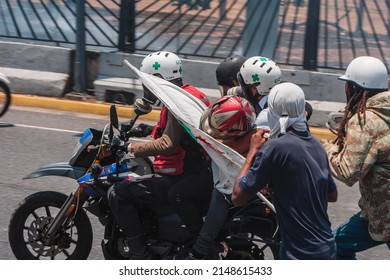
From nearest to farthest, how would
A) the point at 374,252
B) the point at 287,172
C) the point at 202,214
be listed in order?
the point at 287,172 < the point at 202,214 < the point at 374,252

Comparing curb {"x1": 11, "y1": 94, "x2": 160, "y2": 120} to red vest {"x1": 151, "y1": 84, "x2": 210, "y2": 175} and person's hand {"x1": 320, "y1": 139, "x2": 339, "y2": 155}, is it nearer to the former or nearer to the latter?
red vest {"x1": 151, "y1": 84, "x2": 210, "y2": 175}

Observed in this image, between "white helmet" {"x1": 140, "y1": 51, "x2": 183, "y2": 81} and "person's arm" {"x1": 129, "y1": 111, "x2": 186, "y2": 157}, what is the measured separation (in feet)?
1.07

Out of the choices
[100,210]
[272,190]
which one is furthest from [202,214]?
[272,190]

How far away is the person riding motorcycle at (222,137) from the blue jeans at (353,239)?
0.71m

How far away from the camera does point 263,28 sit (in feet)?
37.6

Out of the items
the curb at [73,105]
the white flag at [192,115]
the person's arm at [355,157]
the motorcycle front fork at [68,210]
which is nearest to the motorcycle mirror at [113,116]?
the white flag at [192,115]

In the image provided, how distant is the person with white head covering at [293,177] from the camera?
13.2 feet

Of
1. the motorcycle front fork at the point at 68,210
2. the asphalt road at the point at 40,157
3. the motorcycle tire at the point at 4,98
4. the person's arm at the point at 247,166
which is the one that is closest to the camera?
the person's arm at the point at 247,166

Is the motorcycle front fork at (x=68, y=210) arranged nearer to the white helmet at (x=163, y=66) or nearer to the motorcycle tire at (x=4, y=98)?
the white helmet at (x=163, y=66)

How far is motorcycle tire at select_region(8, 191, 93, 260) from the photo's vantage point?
5.50m

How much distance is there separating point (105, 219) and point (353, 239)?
5.47 ft

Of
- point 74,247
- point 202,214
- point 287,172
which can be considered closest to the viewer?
point 287,172

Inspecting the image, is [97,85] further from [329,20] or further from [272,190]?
[272,190]

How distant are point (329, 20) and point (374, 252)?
5389 mm
